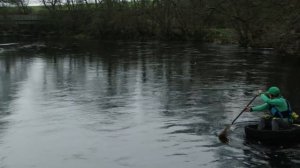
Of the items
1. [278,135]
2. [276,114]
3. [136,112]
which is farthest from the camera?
[136,112]

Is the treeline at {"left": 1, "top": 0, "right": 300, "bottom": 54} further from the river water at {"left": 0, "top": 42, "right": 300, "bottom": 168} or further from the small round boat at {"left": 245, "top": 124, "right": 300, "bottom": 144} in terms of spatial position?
the small round boat at {"left": 245, "top": 124, "right": 300, "bottom": 144}

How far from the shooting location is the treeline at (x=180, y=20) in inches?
1870

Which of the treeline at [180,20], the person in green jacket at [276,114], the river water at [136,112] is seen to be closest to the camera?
the river water at [136,112]

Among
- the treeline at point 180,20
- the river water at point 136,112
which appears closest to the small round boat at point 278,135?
the river water at point 136,112

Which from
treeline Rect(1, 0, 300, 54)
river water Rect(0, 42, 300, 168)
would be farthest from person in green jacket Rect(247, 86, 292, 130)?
treeline Rect(1, 0, 300, 54)

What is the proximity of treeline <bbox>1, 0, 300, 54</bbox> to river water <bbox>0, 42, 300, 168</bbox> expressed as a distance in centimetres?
536

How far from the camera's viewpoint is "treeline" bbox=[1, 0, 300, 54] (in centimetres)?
4750

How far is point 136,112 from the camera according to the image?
2344cm

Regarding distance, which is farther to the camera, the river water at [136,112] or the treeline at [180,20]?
the treeline at [180,20]

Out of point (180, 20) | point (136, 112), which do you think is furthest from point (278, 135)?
point (180, 20)

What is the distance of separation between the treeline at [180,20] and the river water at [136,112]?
5.36 meters

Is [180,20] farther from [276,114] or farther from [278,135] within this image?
[278,135]

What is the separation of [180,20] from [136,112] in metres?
55.9

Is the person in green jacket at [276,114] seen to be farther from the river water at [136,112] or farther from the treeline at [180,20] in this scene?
the treeline at [180,20]
